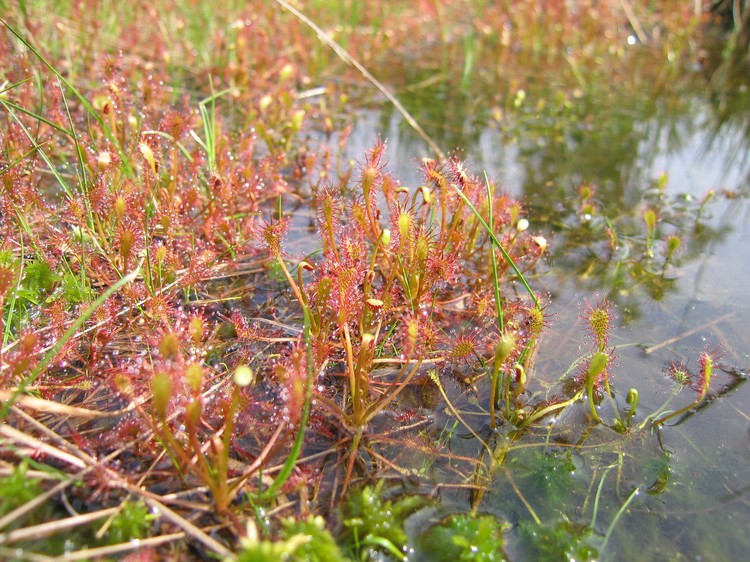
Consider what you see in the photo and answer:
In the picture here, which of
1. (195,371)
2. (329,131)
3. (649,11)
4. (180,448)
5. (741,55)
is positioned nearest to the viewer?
(195,371)

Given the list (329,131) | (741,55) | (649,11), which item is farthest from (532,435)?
(649,11)

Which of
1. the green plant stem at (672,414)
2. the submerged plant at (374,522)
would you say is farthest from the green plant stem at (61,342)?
the green plant stem at (672,414)

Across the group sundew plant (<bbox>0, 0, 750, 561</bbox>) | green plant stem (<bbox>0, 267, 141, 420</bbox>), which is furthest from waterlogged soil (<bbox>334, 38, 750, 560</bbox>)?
green plant stem (<bbox>0, 267, 141, 420</bbox>)

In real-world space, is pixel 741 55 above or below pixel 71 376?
above

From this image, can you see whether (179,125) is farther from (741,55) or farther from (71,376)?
(741,55)

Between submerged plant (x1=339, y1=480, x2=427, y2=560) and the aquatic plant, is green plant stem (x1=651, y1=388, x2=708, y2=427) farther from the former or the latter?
submerged plant (x1=339, y1=480, x2=427, y2=560)

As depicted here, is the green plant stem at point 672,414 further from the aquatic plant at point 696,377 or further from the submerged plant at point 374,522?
the submerged plant at point 374,522

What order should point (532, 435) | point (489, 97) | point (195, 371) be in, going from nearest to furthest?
point (195, 371), point (532, 435), point (489, 97)
